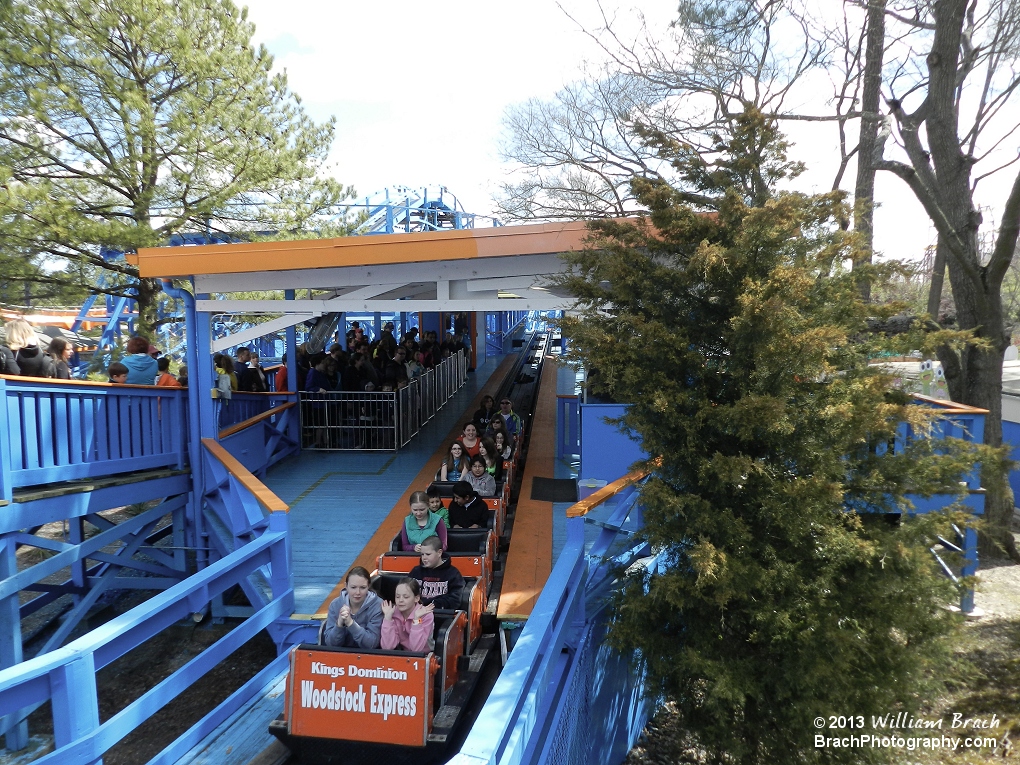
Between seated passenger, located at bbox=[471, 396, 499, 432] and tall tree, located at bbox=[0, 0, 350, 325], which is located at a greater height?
tall tree, located at bbox=[0, 0, 350, 325]

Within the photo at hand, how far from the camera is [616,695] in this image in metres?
5.16

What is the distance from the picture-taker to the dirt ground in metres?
4.80

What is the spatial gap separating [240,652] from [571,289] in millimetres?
5710

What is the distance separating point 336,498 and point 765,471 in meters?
6.27

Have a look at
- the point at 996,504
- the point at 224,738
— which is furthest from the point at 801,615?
the point at 996,504

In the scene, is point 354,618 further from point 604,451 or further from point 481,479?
point 604,451

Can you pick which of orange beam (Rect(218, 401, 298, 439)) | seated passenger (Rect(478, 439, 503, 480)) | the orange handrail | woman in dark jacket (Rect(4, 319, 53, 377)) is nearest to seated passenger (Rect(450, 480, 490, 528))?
seated passenger (Rect(478, 439, 503, 480))

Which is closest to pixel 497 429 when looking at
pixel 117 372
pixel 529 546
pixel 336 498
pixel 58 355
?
pixel 336 498

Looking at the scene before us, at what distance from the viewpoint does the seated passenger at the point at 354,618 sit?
464 centimetres

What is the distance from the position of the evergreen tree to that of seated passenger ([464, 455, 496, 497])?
3329mm

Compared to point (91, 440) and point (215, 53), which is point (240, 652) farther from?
point (215, 53)

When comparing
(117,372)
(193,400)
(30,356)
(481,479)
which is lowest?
(481,479)

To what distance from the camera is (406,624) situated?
4684mm

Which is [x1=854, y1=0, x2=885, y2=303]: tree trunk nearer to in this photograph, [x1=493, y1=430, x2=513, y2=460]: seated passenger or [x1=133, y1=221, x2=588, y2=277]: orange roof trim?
[x1=133, y1=221, x2=588, y2=277]: orange roof trim
